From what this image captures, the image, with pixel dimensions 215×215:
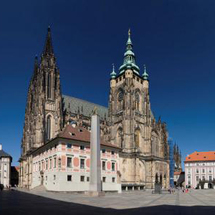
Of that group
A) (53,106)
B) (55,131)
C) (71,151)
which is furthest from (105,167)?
(53,106)

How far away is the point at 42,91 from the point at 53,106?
16.0 feet

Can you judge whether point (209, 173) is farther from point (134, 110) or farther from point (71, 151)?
point (71, 151)

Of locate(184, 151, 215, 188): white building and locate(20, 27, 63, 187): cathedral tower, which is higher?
locate(20, 27, 63, 187): cathedral tower

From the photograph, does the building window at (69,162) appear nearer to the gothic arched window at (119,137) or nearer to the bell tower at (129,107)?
the bell tower at (129,107)

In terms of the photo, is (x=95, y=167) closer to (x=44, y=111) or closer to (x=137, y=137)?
(x=44, y=111)

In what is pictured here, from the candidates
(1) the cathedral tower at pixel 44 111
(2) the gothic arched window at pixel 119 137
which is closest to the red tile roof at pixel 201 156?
(2) the gothic arched window at pixel 119 137

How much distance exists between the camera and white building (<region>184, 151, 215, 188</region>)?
311ft

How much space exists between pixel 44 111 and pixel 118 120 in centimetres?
2529

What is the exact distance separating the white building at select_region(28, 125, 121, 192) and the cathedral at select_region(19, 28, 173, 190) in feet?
56.5

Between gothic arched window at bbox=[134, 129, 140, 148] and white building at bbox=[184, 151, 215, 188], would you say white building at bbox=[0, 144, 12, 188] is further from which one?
white building at bbox=[184, 151, 215, 188]

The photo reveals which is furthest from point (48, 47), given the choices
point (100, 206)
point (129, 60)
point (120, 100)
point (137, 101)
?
point (100, 206)

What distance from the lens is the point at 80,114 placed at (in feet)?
257

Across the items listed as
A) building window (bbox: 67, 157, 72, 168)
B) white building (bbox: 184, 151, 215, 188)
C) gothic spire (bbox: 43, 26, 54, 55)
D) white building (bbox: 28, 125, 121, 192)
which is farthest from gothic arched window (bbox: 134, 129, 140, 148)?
building window (bbox: 67, 157, 72, 168)

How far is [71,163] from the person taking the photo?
142 ft
